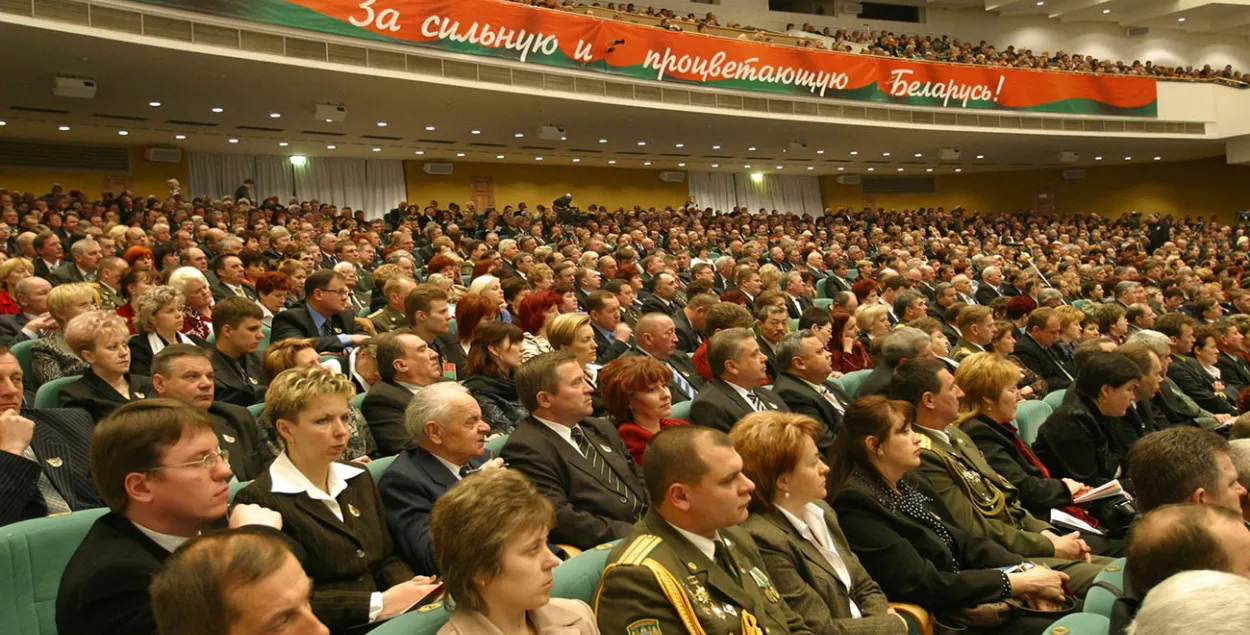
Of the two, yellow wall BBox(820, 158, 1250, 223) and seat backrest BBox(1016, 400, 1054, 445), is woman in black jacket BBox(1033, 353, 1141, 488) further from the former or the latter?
yellow wall BBox(820, 158, 1250, 223)

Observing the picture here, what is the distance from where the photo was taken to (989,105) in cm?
1636

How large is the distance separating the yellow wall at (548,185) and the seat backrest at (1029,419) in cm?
1413

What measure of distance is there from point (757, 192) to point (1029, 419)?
17352mm

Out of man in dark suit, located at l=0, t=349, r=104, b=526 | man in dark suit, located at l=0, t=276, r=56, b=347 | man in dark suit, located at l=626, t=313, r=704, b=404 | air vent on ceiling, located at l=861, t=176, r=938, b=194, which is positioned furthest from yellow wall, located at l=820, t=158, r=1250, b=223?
man in dark suit, located at l=0, t=349, r=104, b=526

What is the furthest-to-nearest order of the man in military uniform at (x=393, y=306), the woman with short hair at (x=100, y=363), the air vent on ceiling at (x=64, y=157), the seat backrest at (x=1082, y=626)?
the air vent on ceiling at (x=64, y=157), the man in military uniform at (x=393, y=306), the woman with short hair at (x=100, y=363), the seat backrest at (x=1082, y=626)

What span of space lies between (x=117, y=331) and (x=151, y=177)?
12666 mm

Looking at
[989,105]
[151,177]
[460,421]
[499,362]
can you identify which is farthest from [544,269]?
[989,105]

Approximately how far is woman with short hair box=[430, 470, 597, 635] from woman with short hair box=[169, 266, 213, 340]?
329 cm

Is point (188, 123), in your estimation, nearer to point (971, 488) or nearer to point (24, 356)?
point (24, 356)

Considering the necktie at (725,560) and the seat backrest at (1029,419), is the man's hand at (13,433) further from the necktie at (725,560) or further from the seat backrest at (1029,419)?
the seat backrest at (1029,419)

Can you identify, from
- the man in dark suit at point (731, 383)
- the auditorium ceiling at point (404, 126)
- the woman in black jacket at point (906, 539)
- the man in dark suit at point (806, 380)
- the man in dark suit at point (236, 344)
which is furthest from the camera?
the auditorium ceiling at point (404, 126)

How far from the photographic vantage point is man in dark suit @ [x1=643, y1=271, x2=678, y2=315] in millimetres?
6512

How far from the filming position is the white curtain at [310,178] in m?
14.9

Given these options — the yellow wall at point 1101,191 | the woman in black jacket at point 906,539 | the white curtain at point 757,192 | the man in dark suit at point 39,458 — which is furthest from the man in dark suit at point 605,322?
the yellow wall at point 1101,191
